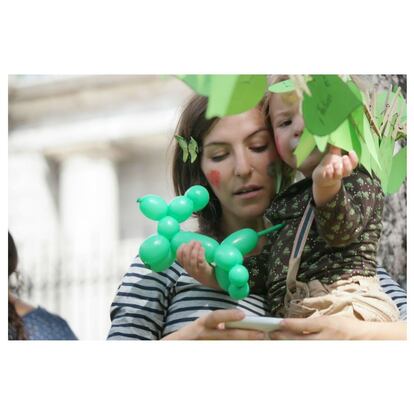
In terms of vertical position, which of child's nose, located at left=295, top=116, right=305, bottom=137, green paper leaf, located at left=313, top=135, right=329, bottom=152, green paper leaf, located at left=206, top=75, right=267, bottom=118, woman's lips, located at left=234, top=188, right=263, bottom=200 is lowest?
woman's lips, located at left=234, top=188, right=263, bottom=200

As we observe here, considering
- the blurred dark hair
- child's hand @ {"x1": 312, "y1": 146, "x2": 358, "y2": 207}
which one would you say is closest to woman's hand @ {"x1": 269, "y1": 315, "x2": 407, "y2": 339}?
child's hand @ {"x1": 312, "y1": 146, "x2": 358, "y2": 207}

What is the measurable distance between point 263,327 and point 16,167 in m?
0.73

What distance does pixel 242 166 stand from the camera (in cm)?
181

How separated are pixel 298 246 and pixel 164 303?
351 millimetres

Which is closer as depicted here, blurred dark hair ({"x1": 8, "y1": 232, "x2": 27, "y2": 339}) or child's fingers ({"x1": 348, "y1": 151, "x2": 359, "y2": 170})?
child's fingers ({"x1": 348, "y1": 151, "x2": 359, "y2": 170})

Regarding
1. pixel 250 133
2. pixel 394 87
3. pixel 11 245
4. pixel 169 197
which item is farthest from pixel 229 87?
pixel 11 245

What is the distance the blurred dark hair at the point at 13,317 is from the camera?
6.21 feet

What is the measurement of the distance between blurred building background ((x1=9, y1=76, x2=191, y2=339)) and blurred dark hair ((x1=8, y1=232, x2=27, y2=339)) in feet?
0.05

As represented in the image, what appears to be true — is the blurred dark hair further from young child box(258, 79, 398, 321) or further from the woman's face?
young child box(258, 79, 398, 321)

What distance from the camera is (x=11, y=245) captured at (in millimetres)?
1894

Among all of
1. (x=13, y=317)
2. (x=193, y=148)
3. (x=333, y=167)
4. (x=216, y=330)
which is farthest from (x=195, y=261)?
(x=13, y=317)

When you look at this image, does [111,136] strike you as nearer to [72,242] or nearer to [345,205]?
[72,242]

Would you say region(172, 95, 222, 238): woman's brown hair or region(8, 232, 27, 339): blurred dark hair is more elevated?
region(172, 95, 222, 238): woman's brown hair

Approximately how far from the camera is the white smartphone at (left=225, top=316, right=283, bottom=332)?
178cm
